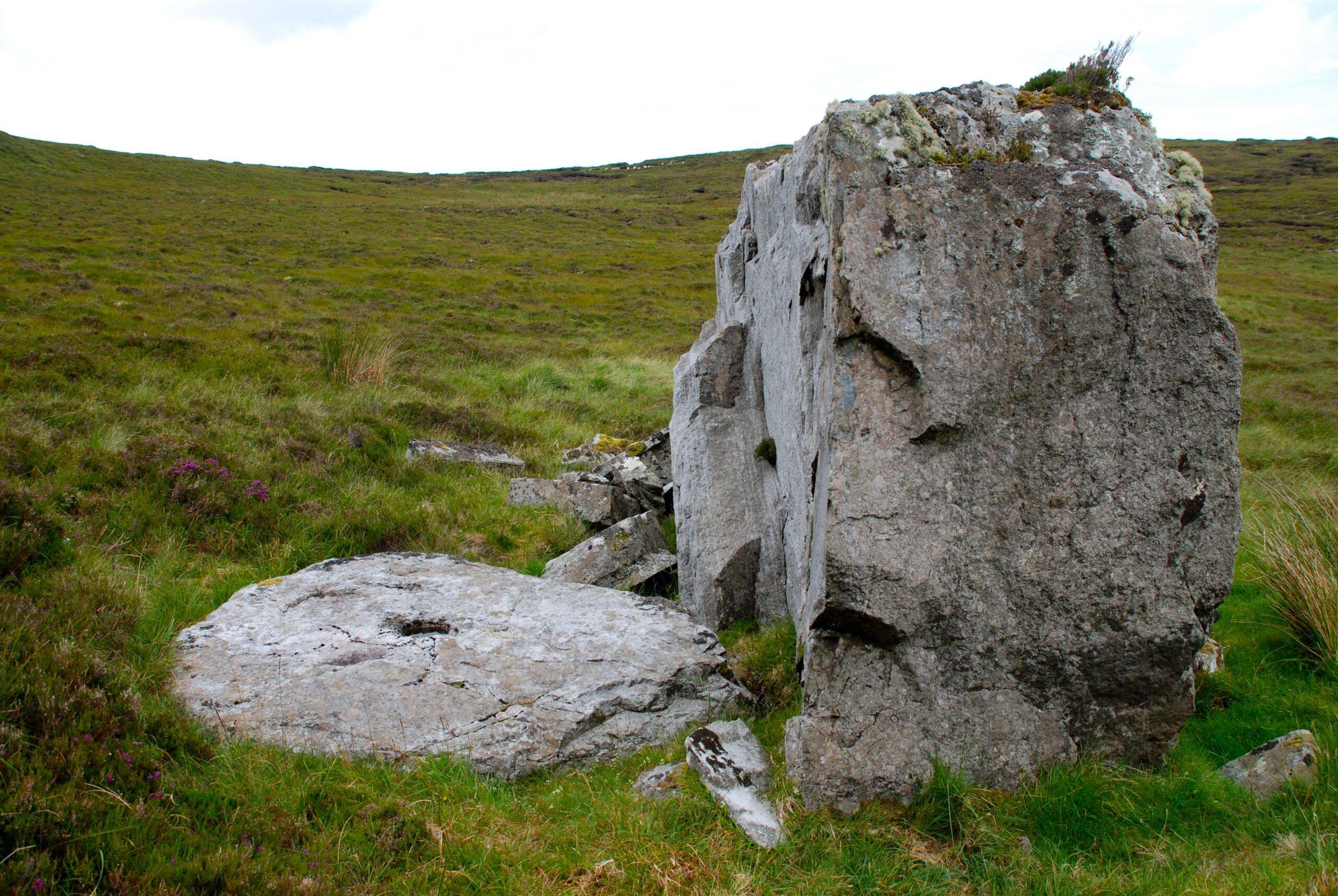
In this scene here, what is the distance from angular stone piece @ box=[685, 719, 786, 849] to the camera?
13.6 feet

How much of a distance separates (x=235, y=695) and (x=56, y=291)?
19.1m

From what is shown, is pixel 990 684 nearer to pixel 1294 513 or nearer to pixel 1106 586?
pixel 1106 586

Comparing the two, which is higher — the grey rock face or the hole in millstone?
the grey rock face

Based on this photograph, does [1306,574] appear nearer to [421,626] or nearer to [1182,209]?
[1182,209]

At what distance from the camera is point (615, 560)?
7.95 m

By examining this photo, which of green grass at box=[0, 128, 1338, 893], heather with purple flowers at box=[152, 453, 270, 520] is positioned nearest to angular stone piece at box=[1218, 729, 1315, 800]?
green grass at box=[0, 128, 1338, 893]

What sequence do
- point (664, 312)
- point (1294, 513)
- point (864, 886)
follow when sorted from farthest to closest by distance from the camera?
point (664, 312) → point (1294, 513) → point (864, 886)

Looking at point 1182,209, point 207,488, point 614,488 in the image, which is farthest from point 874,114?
point 207,488

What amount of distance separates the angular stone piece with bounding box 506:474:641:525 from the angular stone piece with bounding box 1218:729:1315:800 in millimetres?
6274

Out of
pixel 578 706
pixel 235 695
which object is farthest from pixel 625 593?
pixel 235 695

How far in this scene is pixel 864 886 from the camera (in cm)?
373

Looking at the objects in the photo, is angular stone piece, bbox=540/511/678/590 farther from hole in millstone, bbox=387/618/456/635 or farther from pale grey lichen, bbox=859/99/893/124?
pale grey lichen, bbox=859/99/893/124

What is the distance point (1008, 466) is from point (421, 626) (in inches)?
167

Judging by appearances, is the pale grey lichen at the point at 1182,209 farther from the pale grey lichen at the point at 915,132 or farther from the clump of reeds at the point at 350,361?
the clump of reeds at the point at 350,361
